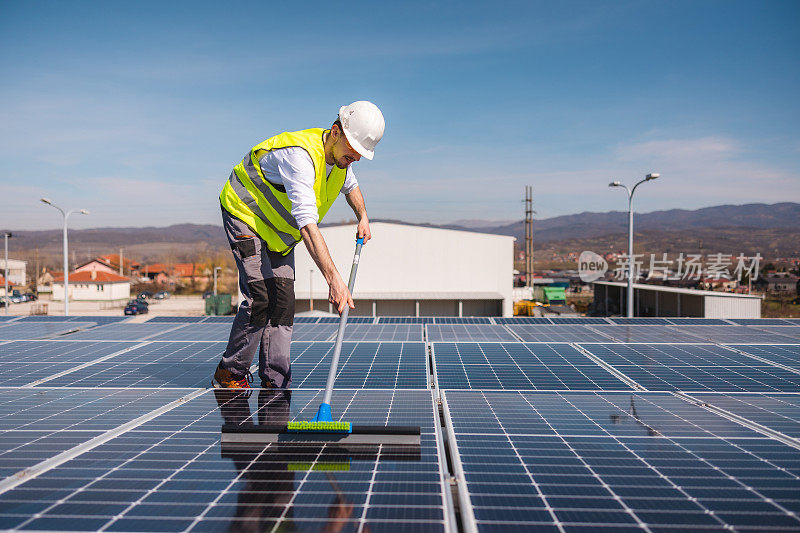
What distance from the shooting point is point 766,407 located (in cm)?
396

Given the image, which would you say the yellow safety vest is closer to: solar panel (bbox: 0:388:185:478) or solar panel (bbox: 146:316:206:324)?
solar panel (bbox: 0:388:185:478)

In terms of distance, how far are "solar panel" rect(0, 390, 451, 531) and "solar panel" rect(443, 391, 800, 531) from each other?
A: 0.80 feet

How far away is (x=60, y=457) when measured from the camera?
2.84m

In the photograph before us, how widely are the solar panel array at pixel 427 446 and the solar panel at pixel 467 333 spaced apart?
5.10ft

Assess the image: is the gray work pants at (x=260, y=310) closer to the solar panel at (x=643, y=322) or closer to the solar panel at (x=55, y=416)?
the solar panel at (x=55, y=416)

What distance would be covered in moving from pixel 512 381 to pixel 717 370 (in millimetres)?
2137

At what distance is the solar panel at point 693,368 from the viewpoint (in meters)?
4.74

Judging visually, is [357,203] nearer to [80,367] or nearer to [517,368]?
[517,368]

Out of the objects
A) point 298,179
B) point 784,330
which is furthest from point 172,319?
point 784,330

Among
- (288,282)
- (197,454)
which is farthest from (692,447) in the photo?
(288,282)

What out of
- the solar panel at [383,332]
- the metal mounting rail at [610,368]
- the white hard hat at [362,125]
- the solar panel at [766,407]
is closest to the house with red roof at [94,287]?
the solar panel at [383,332]

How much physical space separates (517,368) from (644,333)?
392 cm

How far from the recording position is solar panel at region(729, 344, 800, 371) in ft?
19.2

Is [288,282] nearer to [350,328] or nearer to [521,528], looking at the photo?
[521,528]
